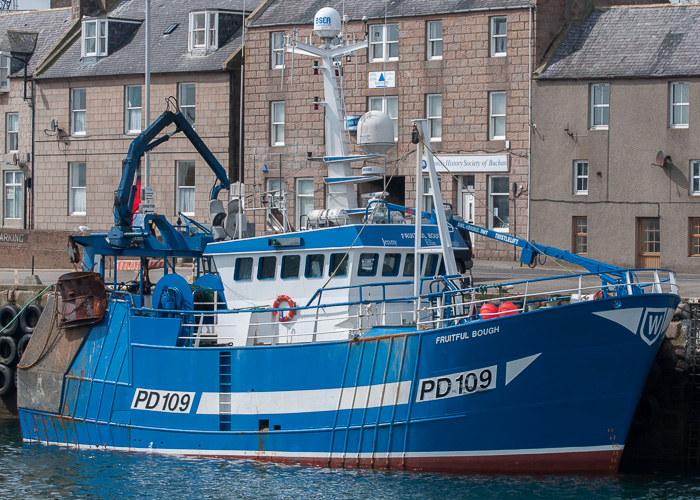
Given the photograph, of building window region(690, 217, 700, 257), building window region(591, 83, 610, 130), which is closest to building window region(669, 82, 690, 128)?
building window region(591, 83, 610, 130)

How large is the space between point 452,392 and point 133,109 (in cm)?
2629

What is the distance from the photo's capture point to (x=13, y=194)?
43.7 metres

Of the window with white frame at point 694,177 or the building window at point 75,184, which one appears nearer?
the window with white frame at point 694,177

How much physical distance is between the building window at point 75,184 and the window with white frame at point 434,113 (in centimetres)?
1356

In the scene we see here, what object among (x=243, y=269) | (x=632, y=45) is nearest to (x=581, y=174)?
(x=632, y=45)

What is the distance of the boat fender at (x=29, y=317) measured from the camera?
24078 millimetres

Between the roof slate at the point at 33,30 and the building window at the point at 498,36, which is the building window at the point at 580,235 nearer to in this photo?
the building window at the point at 498,36

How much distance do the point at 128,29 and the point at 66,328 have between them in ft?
77.4

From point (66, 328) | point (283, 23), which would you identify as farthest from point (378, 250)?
point (283, 23)

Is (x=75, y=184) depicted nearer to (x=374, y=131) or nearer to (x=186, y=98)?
(x=186, y=98)

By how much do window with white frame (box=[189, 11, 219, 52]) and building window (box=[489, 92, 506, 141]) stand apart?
1022cm

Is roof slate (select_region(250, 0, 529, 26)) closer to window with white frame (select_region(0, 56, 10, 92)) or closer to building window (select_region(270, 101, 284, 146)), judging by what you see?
building window (select_region(270, 101, 284, 146))

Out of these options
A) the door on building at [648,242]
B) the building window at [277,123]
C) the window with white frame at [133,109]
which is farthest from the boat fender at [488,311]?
the window with white frame at [133,109]

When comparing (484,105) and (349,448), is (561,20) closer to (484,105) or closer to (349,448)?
(484,105)
